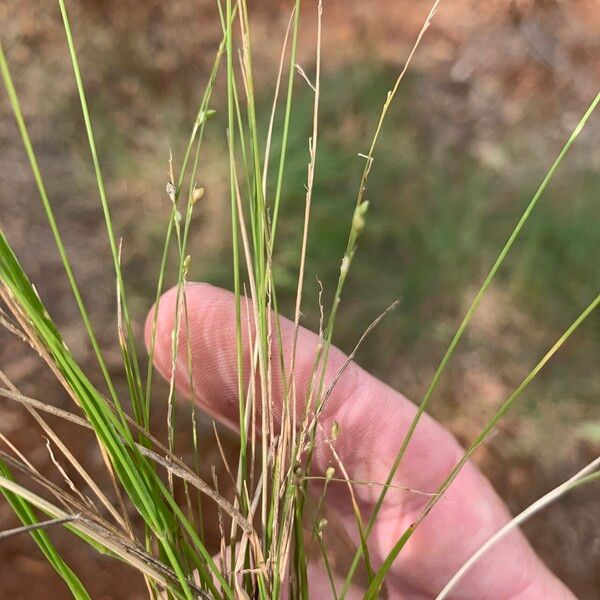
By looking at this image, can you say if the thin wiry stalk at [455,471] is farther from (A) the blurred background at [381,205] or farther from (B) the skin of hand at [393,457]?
(A) the blurred background at [381,205]

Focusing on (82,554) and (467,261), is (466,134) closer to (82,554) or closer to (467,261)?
(467,261)

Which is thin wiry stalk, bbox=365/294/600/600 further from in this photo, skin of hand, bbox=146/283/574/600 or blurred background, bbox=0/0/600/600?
blurred background, bbox=0/0/600/600

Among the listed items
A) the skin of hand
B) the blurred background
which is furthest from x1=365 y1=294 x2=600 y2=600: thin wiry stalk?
the blurred background

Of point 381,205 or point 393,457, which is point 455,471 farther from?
point 381,205

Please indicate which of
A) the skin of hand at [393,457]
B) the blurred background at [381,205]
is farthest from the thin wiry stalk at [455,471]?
the blurred background at [381,205]

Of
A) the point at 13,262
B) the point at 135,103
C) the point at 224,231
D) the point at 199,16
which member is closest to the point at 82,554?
the point at 224,231

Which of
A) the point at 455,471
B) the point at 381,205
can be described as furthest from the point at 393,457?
the point at 381,205
